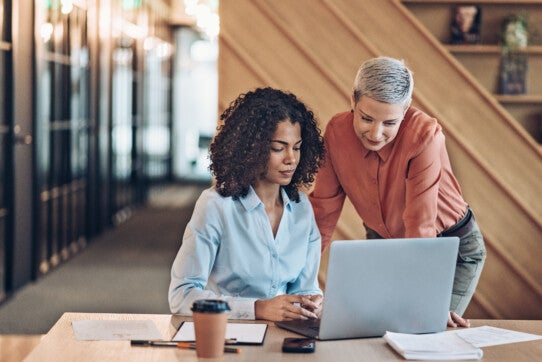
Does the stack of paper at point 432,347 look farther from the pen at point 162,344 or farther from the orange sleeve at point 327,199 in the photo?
the orange sleeve at point 327,199

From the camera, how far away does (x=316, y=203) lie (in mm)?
3107

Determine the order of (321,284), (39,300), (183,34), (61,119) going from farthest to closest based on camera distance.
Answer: (183,34), (61,119), (39,300), (321,284)

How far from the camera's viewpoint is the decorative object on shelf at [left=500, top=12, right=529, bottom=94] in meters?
4.90

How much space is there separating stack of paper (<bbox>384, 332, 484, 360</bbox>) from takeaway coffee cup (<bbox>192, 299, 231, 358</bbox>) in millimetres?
428

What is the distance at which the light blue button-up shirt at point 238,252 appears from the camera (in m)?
2.50

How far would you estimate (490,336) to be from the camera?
2.31 metres

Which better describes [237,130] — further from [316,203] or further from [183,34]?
[183,34]

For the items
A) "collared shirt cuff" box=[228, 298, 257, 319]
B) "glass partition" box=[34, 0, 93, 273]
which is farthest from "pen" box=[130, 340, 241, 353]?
"glass partition" box=[34, 0, 93, 273]

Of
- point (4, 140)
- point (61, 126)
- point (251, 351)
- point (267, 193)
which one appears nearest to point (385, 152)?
point (267, 193)

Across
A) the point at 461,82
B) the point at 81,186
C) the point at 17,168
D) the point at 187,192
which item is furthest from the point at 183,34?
the point at 461,82

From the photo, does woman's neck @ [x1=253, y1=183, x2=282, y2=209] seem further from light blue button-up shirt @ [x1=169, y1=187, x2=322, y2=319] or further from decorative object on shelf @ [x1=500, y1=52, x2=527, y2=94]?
decorative object on shelf @ [x1=500, y1=52, x2=527, y2=94]

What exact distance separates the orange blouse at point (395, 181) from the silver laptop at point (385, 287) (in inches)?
22.7

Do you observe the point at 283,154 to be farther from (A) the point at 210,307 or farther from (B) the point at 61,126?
(B) the point at 61,126

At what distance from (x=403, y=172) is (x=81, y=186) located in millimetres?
6196
